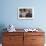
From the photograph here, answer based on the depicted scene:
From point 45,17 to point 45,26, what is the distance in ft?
1.01

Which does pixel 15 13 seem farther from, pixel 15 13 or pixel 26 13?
pixel 26 13

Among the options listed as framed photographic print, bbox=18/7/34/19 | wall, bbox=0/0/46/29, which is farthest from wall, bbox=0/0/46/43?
framed photographic print, bbox=18/7/34/19

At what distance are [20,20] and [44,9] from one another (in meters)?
0.90

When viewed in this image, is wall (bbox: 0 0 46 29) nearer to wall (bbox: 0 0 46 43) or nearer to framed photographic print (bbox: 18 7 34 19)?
wall (bbox: 0 0 46 43)

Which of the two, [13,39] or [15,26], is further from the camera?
[15,26]

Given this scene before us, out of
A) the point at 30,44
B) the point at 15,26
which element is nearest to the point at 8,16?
the point at 15,26

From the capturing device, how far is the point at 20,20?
13.9 feet

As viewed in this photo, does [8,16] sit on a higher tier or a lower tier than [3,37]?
higher

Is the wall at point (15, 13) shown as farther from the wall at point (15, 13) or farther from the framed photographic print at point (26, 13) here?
the framed photographic print at point (26, 13)

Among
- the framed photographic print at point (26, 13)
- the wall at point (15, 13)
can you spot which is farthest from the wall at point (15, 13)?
the framed photographic print at point (26, 13)

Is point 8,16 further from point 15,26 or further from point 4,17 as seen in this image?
point 15,26

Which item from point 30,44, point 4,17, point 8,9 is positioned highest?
point 8,9

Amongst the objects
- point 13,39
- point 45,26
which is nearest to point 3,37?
point 13,39

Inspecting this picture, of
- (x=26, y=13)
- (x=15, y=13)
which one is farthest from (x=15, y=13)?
(x=26, y=13)
